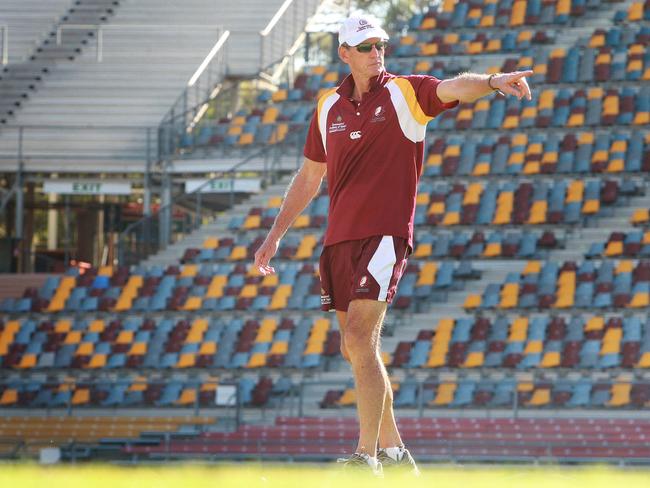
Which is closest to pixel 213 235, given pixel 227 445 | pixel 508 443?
pixel 227 445

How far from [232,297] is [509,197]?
4560mm

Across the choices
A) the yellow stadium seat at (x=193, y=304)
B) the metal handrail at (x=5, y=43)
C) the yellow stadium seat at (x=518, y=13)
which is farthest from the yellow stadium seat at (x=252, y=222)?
the metal handrail at (x=5, y=43)

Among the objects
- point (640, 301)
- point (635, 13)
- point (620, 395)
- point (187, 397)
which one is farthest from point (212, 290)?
point (635, 13)

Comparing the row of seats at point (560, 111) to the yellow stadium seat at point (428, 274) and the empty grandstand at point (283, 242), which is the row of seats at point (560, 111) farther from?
the yellow stadium seat at point (428, 274)

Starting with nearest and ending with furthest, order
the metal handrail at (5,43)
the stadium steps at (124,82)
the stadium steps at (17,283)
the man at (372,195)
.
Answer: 1. the man at (372,195)
2. the stadium steps at (17,283)
3. the stadium steps at (124,82)
4. the metal handrail at (5,43)

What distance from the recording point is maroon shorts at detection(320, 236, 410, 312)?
6.02 m

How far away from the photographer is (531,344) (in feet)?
69.2

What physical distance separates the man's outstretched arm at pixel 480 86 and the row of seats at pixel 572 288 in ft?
52.5

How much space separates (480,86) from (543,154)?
63.2 ft

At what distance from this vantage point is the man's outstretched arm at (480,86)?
5.70 m

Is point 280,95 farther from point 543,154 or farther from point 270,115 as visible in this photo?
point 543,154

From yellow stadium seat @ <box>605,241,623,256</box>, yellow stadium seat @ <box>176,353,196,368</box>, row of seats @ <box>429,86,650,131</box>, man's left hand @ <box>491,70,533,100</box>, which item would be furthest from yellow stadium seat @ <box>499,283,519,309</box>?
man's left hand @ <box>491,70,533,100</box>

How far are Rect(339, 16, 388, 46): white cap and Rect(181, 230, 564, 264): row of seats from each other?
56.7 ft

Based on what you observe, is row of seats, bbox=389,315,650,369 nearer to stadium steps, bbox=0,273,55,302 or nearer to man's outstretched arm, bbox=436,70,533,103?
stadium steps, bbox=0,273,55,302
